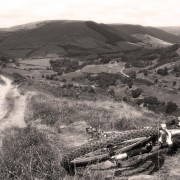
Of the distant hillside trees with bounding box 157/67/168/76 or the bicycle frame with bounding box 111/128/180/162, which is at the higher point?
the bicycle frame with bounding box 111/128/180/162

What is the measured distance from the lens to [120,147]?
30.0 ft

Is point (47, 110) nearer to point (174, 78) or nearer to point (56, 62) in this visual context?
point (174, 78)

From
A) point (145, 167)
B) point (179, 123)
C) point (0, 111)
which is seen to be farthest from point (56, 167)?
point (0, 111)

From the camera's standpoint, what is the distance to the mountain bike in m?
8.71

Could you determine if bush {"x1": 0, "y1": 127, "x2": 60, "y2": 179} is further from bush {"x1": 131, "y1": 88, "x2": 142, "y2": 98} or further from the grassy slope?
bush {"x1": 131, "y1": 88, "x2": 142, "y2": 98}

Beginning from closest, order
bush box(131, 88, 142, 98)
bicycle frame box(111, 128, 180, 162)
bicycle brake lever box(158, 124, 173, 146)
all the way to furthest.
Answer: bicycle frame box(111, 128, 180, 162) < bicycle brake lever box(158, 124, 173, 146) < bush box(131, 88, 142, 98)

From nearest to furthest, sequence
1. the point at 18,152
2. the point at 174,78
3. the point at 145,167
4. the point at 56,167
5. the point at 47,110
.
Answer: the point at 56,167 < the point at 145,167 < the point at 18,152 < the point at 47,110 < the point at 174,78

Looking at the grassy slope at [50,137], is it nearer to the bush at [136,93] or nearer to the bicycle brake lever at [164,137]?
the bicycle brake lever at [164,137]

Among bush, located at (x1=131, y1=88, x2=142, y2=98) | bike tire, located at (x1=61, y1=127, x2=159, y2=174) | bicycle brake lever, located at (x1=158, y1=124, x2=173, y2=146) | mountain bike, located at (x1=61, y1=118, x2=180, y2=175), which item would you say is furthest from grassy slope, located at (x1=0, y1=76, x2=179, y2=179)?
bush, located at (x1=131, y1=88, x2=142, y2=98)

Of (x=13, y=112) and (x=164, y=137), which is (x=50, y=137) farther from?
(x=13, y=112)

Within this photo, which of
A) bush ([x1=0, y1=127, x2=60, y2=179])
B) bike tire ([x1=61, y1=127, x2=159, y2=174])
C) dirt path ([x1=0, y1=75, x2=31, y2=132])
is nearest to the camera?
bush ([x1=0, y1=127, x2=60, y2=179])

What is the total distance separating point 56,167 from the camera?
8719 millimetres

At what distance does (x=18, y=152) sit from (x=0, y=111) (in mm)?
15494

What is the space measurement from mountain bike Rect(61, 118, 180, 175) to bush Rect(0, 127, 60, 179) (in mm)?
575
